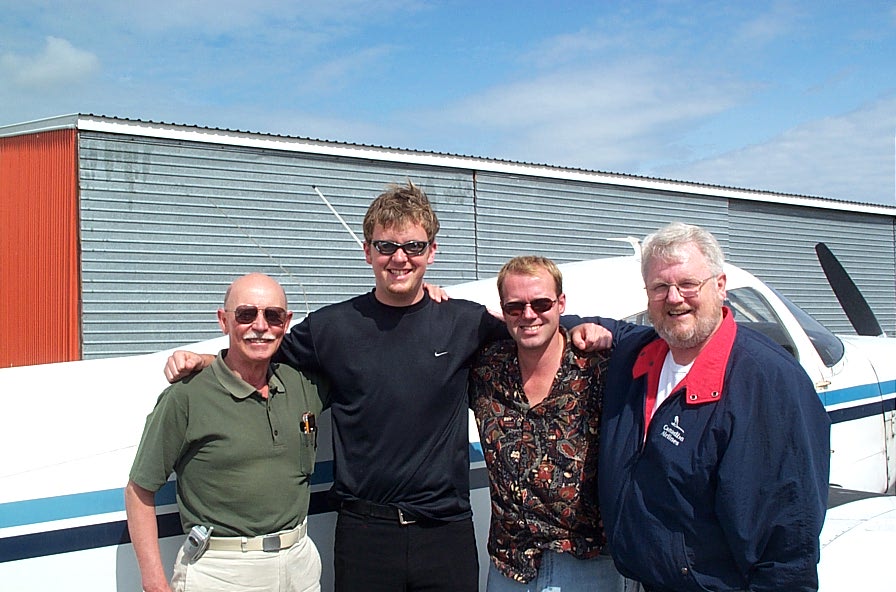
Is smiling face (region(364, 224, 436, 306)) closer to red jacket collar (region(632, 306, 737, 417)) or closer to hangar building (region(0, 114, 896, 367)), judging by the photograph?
red jacket collar (region(632, 306, 737, 417))

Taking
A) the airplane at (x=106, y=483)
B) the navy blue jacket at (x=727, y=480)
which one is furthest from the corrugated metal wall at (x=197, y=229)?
the navy blue jacket at (x=727, y=480)

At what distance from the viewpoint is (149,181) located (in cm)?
1132

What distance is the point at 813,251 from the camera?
65.3 ft

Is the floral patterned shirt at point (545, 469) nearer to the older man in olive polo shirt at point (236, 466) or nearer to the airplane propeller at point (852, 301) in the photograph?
the older man in olive polo shirt at point (236, 466)

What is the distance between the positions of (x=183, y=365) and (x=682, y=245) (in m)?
1.60

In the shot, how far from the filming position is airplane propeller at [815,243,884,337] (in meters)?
7.75

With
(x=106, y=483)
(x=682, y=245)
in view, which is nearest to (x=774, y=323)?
(x=682, y=245)

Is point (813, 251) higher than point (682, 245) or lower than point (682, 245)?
higher

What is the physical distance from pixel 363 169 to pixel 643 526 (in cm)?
1140

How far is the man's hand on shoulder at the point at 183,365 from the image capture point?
259 cm

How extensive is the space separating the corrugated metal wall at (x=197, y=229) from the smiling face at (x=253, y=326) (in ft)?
29.2

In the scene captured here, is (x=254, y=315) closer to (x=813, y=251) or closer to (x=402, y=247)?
(x=402, y=247)

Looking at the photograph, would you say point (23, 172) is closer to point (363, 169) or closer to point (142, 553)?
point (363, 169)

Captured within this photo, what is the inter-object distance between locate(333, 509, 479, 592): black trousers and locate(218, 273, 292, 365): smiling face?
619 mm
